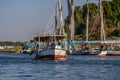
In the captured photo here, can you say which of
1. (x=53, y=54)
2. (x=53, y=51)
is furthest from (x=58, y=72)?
(x=53, y=54)

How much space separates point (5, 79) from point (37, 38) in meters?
64.1

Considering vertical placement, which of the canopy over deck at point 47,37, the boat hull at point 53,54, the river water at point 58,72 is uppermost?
the canopy over deck at point 47,37

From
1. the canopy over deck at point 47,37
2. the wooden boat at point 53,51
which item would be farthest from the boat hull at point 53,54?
the canopy over deck at point 47,37

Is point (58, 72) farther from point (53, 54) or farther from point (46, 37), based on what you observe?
point (46, 37)

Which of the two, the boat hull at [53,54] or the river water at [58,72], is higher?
the boat hull at [53,54]

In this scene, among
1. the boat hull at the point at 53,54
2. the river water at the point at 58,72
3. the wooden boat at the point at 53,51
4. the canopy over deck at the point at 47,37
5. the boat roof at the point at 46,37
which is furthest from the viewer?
the boat roof at the point at 46,37

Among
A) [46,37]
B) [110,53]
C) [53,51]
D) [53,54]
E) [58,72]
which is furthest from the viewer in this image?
[110,53]

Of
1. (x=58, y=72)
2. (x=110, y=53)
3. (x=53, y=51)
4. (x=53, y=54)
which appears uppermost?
(x=53, y=51)

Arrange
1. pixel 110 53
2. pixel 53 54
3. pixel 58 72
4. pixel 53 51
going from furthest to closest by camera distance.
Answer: pixel 110 53
pixel 53 54
pixel 53 51
pixel 58 72

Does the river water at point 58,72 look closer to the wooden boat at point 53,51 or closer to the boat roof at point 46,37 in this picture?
the wooden boat at point 53,51

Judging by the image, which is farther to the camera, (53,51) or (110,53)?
(110,53)

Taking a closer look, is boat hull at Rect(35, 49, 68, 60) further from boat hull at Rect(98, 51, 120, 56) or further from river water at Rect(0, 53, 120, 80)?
boat hull at Rect(98, 51, 120, 56)

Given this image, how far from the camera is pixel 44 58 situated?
10862 centimetres

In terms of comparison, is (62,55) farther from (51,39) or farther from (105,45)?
(105,45)
